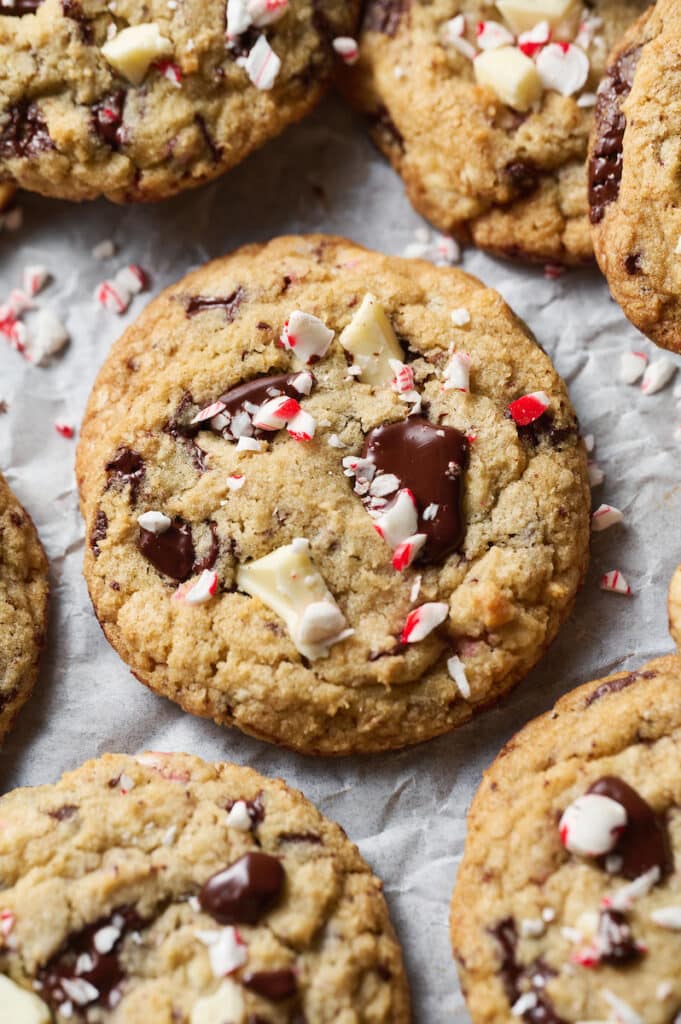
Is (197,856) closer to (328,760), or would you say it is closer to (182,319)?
(328,760)

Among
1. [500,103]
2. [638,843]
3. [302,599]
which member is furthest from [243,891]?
[500,103]

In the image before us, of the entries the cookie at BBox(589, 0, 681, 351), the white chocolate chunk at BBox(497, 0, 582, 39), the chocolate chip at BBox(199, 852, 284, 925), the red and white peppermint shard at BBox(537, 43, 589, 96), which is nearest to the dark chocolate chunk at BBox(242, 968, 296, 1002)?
the chocolate chip at BBox(199, 852, 284, 925)

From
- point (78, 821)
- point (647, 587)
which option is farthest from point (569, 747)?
point (78, 821)

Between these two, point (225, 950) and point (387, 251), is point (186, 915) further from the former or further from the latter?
point (387, 251)

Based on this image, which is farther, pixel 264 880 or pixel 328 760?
pixel 328 760

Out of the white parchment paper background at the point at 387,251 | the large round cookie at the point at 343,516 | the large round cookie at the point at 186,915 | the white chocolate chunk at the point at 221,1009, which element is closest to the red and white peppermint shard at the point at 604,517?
the white parchment paper background at the point at 387,251

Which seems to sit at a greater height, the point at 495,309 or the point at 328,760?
the point at 495,309

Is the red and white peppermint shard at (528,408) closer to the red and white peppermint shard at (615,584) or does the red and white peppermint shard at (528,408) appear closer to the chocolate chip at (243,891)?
the red and white peppermint shard at (615,584)

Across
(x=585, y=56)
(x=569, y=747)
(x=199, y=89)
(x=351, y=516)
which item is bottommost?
(x=569, y=747)
